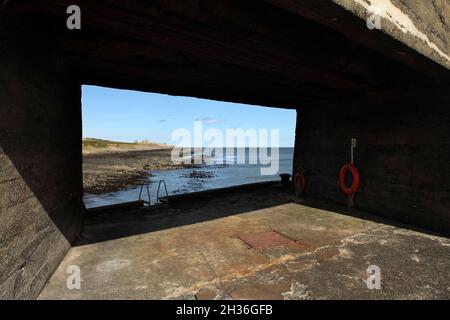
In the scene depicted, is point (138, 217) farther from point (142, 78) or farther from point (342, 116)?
point (342, 116)

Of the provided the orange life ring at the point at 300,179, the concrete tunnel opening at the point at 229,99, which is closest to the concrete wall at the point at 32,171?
the concrete tunnel opening at the point at 229,99

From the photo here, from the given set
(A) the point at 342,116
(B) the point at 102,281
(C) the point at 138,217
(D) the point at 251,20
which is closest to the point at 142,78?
(D) the point at 251,20

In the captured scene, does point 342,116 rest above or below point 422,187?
above

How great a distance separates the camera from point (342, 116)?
33.0ft

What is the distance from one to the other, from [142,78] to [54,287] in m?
4.89

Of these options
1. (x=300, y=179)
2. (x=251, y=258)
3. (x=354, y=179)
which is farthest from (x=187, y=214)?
(x=354, y=179)

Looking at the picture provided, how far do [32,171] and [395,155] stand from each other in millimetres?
8690

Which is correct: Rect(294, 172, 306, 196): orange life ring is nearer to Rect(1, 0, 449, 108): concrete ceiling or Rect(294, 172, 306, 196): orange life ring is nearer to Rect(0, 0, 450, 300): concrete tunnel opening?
Rect(0, 0, 450, 300): concrete tunnel opening

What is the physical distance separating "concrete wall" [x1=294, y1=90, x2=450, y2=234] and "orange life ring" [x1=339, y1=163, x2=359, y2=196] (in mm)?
199

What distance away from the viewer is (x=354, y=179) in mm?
9281

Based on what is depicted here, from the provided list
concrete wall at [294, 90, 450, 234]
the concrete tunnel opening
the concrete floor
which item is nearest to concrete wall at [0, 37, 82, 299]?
the concrete tunnel opening

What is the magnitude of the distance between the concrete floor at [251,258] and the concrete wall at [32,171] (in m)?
0.55

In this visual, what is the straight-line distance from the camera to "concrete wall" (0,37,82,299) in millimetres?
3363

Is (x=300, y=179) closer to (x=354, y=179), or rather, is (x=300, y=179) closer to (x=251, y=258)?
(x=354, y=179)
